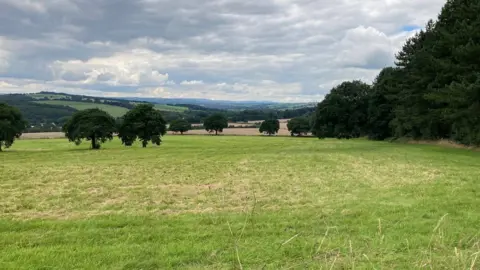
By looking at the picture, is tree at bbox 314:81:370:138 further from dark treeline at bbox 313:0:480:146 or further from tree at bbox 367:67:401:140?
dark treeline at bbox 313:0:480:146

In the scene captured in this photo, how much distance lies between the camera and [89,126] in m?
60.1

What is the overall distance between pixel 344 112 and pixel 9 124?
60.4 metres

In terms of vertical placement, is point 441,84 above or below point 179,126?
above

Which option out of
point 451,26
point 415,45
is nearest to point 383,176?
point 451,26

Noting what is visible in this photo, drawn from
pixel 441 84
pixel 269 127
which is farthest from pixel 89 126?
pixel 269 127

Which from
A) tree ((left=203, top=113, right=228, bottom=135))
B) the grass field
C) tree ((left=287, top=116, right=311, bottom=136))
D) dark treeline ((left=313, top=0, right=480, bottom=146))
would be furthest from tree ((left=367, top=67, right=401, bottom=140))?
the grass field

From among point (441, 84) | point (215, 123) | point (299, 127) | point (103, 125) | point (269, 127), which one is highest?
point (441, 84)

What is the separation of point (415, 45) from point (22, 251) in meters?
62.0

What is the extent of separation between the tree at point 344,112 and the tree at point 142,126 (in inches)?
1462

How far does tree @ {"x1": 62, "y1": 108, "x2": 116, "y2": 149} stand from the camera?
197 ft

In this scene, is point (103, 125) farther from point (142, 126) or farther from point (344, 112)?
point (344, 112)

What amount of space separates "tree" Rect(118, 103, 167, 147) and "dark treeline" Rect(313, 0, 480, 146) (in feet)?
113

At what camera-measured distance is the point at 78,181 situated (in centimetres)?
1730

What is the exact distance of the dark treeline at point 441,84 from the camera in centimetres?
3359
